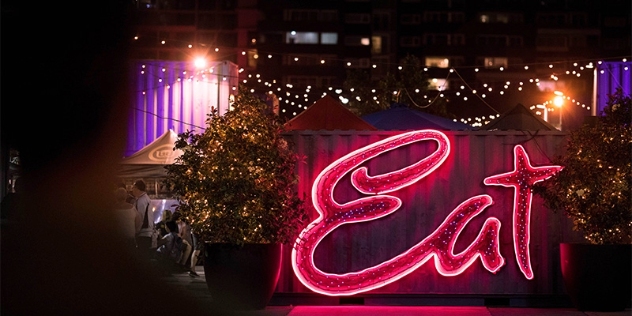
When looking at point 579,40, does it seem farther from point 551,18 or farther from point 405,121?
point 405,121

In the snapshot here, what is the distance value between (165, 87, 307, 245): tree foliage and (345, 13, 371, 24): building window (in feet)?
284

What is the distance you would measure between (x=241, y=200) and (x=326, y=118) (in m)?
8.15

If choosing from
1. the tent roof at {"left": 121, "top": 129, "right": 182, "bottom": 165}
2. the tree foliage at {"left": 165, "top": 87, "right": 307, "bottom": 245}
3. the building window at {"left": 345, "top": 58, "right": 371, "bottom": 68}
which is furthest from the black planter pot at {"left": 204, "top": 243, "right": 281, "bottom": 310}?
the building window at {"left": 345, "top": 58, "right": 371, "bottom": 68}

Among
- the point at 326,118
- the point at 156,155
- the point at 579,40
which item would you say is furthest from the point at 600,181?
the point at 579,40

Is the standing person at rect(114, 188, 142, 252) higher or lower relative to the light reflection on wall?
lower

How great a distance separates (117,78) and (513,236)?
6608 mm

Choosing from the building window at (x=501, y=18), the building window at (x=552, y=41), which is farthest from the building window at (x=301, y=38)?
the building window at (x=552, y=41)

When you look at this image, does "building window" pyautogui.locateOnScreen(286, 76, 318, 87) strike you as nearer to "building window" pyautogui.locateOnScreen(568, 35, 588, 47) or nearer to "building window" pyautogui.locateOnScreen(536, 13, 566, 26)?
"building window" pyautogui.locateOnScreen(536, 13, 566, 26)

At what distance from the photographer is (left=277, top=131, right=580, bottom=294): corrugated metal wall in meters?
15.3

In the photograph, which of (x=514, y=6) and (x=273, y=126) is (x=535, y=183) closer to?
(x=273, y=126)

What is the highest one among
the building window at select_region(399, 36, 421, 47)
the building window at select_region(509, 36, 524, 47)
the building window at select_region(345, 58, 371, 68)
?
the building window at select_region(399, 36, 421, 47)

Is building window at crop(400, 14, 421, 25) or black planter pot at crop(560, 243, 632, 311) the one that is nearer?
black planter pot at crop(560, 243, 632, 311)

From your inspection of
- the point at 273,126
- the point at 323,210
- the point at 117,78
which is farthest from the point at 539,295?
the point at 117,78

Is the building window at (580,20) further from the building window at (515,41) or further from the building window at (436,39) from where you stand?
the building window at (436,39)
